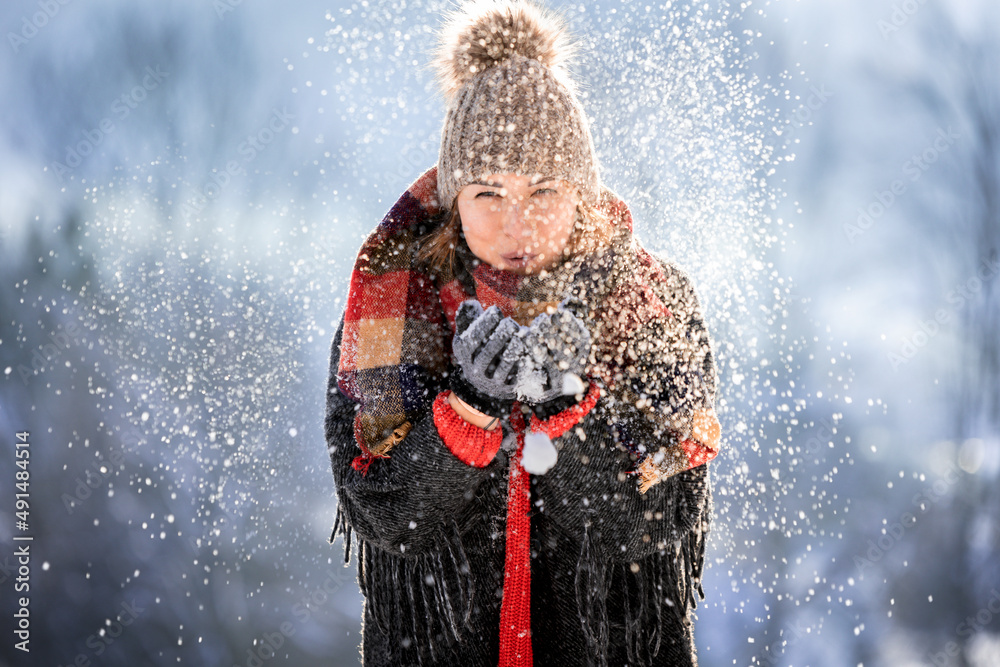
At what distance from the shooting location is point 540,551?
38.5 inches

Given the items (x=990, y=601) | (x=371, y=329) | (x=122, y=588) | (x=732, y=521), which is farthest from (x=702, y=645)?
(x=122, y=588)

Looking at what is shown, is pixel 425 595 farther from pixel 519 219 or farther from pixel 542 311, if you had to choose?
pixel 519 219

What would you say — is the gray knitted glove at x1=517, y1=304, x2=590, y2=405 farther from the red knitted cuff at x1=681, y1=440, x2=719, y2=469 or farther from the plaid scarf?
the red knitted cuff at x1=681, y1=440, x2=719, y2=469

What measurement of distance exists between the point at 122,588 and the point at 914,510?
10.00 ft

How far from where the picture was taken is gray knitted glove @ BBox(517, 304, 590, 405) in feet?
2.55

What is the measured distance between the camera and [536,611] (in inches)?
39.1

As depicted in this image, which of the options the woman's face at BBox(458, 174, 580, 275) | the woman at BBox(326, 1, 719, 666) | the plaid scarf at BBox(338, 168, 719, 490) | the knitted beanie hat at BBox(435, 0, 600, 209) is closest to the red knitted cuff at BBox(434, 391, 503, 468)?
the woman at BBox(326, 1, 719, 666)

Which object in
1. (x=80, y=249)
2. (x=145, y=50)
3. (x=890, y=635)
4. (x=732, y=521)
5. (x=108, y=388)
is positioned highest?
(x=145, y=50)

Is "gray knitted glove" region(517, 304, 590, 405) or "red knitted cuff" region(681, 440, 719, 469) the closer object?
"gray knitted glove" region(517, 304, 590, 405)

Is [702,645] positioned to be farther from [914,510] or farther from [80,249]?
[80,249]

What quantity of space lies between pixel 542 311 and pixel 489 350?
0.15 metres

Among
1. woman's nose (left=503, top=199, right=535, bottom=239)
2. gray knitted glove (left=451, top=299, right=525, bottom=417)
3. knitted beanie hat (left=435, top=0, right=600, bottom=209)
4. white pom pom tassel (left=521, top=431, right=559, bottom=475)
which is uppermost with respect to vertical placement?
knitted beanie hat (left=435, top=0, right=600, bottom=209)

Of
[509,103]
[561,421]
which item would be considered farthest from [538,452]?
[509,103]

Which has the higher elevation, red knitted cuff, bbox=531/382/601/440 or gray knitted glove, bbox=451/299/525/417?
gray knitted glove, bbox=451/299/525/417
